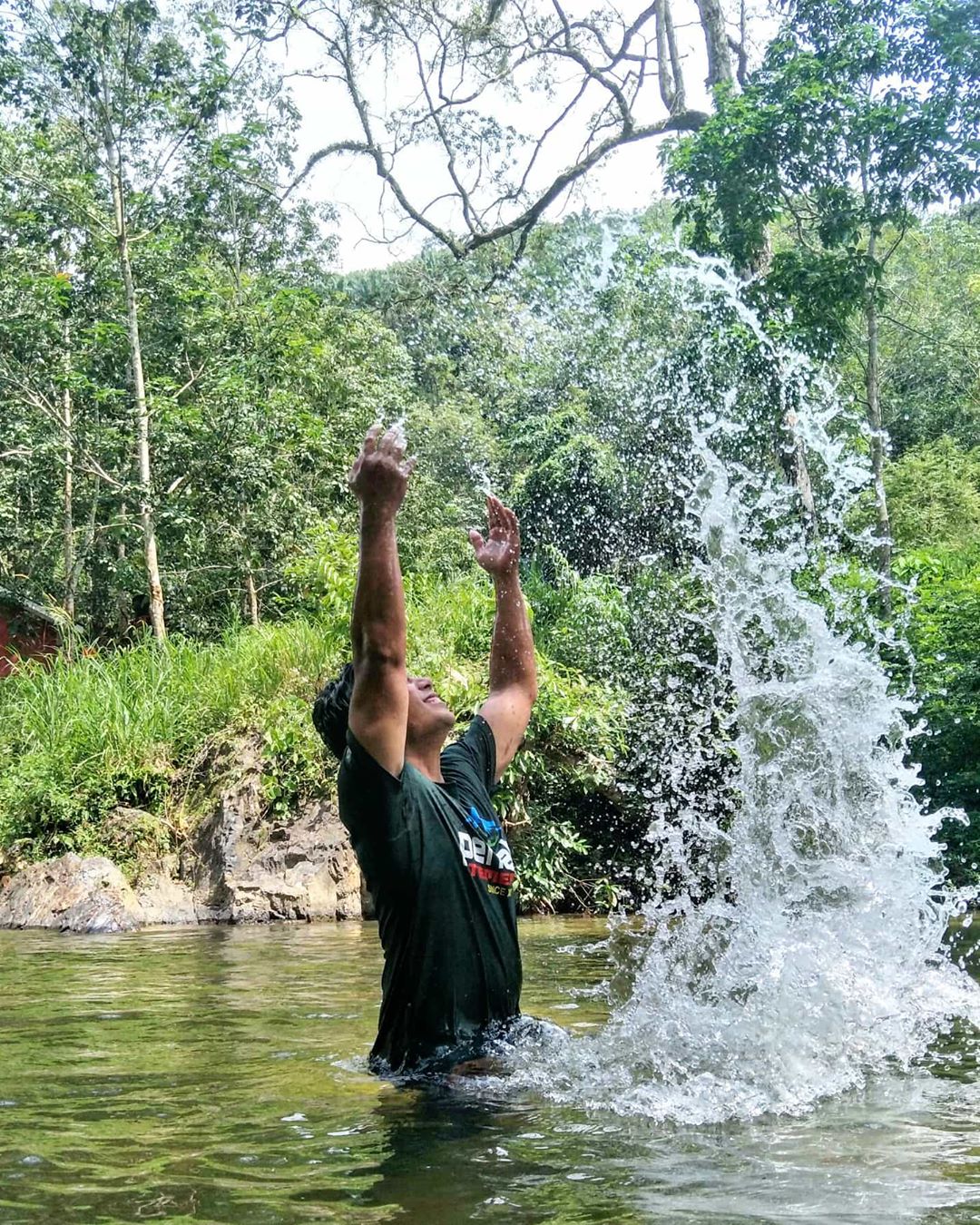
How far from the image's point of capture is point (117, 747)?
462 inches

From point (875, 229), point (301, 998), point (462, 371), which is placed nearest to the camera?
point (301, 998)

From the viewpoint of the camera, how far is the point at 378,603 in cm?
303

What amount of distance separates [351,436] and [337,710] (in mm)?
16862

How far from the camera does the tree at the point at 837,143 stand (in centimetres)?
1230

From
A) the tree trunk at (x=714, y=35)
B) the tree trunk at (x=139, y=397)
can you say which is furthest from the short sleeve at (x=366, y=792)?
the tree trunk at (x=714, y=35)

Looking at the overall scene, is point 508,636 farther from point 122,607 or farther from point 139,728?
point 122,607

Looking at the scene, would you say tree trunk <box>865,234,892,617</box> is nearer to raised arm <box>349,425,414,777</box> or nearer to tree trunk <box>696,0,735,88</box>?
tree trunk <box>696,0,735,88</box>

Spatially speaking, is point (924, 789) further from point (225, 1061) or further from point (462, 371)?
point (462, 371)

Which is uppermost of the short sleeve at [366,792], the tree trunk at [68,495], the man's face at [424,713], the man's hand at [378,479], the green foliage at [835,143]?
the green foliage at [835,143]

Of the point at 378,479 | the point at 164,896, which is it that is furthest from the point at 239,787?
the point at 378,479

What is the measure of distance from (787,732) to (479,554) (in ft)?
22.6

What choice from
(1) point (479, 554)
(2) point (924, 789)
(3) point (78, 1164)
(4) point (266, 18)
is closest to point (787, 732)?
(2) point (924, 789)

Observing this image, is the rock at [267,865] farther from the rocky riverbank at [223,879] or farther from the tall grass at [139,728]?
the tall grass at [139,728]

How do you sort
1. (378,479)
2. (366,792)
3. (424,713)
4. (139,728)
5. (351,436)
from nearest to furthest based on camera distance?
(378,479) < (366,792) < (424,713) < (139,728) < (351,436)
